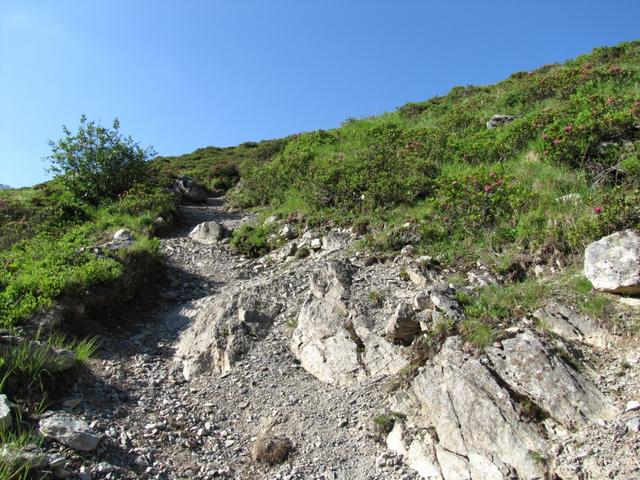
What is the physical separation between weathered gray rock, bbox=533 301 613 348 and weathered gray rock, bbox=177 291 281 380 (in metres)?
5.23

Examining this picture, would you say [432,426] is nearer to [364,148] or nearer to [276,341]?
[276,341]

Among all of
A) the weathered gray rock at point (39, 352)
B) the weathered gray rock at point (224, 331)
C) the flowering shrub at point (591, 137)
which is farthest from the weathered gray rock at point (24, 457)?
the flowering shrub at point (591, 137)

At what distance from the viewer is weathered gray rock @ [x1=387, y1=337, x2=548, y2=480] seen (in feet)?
17.8

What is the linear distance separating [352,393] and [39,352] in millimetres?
4988

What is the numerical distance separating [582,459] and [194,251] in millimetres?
11807

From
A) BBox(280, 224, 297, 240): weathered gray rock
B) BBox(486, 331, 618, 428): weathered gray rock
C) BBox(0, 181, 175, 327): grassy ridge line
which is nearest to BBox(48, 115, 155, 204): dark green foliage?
BBox(0, 181, 175, 327): grassy ridge line

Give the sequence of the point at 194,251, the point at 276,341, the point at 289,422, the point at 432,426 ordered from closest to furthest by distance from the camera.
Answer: the point at 432,426
the point at 289,422
the point at 276,341
the point at 194,251

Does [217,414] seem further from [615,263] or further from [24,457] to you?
Answer: [615,263]

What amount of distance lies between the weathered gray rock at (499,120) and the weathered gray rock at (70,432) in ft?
52.1

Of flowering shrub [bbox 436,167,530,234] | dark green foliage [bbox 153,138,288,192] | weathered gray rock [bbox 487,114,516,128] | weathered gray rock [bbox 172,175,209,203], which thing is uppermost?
dark green foliage [bbox 153,138,288,192]

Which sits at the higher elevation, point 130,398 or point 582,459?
point 130,398

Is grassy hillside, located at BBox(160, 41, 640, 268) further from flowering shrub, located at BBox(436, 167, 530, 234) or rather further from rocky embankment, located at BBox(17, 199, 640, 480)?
rocky embankment, located at BBox(17, 199, 640, 480)

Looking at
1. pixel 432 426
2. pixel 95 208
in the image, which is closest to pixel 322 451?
pixel 432 426

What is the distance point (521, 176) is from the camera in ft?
38.3
